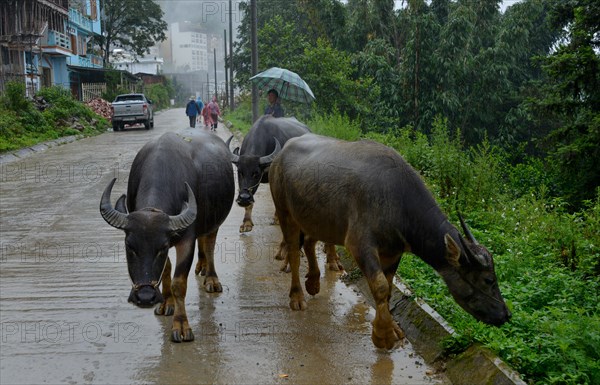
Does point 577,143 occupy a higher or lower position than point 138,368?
higher

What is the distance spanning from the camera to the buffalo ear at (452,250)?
4266 mm

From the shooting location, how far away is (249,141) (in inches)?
347

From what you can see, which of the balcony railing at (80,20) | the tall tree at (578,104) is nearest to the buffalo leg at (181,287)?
the tall tree at (578,104)

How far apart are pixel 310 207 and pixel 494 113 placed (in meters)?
19.4

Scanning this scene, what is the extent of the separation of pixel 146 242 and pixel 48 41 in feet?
116

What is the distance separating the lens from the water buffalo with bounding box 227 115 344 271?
8162mm

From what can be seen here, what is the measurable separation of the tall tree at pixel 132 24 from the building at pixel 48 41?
1.45m

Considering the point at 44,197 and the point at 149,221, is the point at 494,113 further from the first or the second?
the point at 149,221

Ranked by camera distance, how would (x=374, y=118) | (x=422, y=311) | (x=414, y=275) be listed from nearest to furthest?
(x=422, y=311) < (x=414, y=275) < (x=374, y=118)

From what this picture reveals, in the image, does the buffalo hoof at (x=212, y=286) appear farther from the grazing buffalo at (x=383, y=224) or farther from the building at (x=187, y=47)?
the building at (x=187, y=47)

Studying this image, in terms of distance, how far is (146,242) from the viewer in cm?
440

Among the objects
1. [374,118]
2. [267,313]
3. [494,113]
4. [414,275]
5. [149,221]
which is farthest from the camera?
[494,113]

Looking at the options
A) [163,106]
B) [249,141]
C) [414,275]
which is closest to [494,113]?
[249,141]

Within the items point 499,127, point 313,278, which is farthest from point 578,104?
point 499,127
